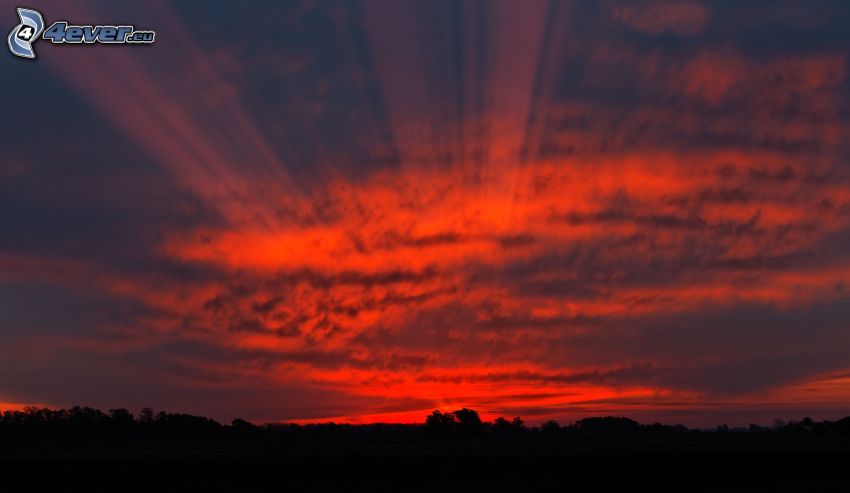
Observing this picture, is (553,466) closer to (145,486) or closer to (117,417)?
(145,486)

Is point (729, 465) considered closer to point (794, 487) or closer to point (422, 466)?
point (794, 487)

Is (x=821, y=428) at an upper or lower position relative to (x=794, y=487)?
upper

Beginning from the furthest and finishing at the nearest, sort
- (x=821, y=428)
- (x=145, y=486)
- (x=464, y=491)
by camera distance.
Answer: (x=821, y=428) < (x=145, y=486) < (x=464, y=491)

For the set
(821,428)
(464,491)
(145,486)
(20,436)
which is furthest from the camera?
(821,428)

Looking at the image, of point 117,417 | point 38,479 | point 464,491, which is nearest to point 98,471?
point 38,479

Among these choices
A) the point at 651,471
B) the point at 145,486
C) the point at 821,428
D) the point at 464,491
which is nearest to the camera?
the point at 464,491

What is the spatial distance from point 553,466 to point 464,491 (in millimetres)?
13652

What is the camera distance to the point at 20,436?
138 meters

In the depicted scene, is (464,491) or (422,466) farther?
(422,466)

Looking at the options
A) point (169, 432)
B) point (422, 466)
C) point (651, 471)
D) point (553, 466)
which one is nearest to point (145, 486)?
point (422, 466)

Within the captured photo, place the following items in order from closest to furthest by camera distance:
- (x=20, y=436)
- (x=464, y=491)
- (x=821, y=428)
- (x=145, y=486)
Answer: (x=464, y=491), (x=145, y=486), (x=20, y=436), (x=821, y=428)

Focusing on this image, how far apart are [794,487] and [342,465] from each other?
31526mm

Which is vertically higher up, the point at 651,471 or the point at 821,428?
the point at 821,428

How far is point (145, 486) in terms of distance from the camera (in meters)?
50.3
